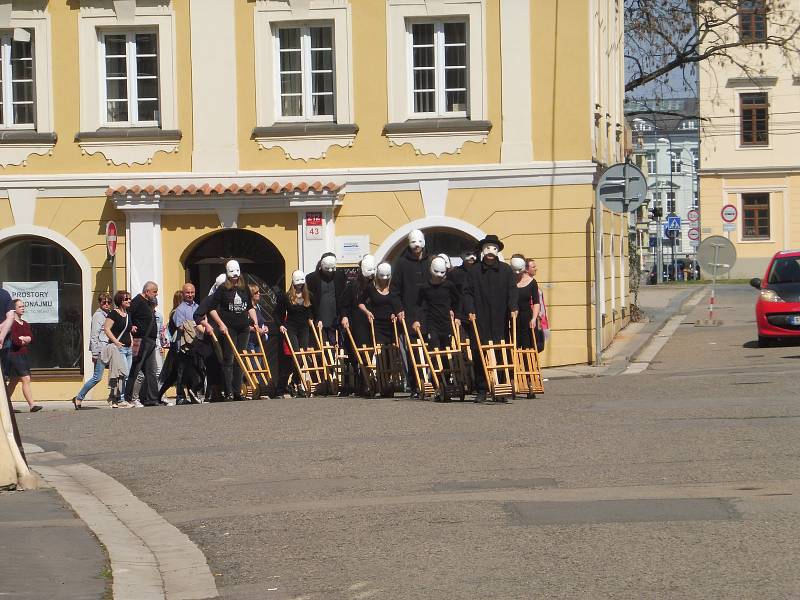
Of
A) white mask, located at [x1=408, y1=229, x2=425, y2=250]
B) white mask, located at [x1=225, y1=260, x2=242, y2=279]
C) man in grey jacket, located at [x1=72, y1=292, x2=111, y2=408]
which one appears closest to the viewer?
white mask, located at [x1=408, y1=229, x2=425, y2=250]

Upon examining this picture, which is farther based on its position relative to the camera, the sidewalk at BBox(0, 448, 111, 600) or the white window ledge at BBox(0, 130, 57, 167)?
the white window ledge at BBox(0, 130, 57, 167)

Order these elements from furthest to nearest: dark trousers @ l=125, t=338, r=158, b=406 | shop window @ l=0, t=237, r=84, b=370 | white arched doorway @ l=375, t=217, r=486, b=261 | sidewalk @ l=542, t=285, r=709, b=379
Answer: shop window @ l=0, t=237, r=84, b=370, white arched doorway @ l=375, t=217, r=486, b=261, sidewalk @ l=542, t=285, r=709, b=379, dark trousers @ l=125, t=338, r=158, b=406

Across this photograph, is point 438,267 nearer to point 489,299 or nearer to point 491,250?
point 489,299

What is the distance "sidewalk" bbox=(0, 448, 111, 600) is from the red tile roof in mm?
14760

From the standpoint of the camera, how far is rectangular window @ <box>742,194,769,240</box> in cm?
6725

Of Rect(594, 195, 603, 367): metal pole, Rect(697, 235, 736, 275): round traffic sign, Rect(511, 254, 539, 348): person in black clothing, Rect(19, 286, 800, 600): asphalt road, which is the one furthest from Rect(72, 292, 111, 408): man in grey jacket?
Rect(697, 235, 736, 275): round traffic sign

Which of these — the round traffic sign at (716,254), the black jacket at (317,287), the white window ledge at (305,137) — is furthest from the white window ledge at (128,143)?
the round traffic sign at (716,254)

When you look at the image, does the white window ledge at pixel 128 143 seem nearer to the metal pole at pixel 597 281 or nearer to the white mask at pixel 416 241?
the metal pole at pixel 597 281

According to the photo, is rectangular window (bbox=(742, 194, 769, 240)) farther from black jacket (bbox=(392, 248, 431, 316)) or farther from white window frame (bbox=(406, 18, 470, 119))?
black jacket (bbox=(392, 248, 431, 316))

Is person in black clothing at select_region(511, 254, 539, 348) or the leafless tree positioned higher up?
the leafless tree

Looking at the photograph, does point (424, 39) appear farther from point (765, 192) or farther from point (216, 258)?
point (765, 192)

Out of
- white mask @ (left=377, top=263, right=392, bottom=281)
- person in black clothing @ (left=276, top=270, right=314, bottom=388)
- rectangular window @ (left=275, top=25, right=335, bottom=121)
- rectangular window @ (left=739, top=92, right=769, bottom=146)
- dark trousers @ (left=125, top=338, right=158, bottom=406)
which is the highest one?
rectangular window @ (left=739, top=92, right=769, bottom=146)

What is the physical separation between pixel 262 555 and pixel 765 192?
61717mm

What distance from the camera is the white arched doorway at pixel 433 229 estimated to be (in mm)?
24750
